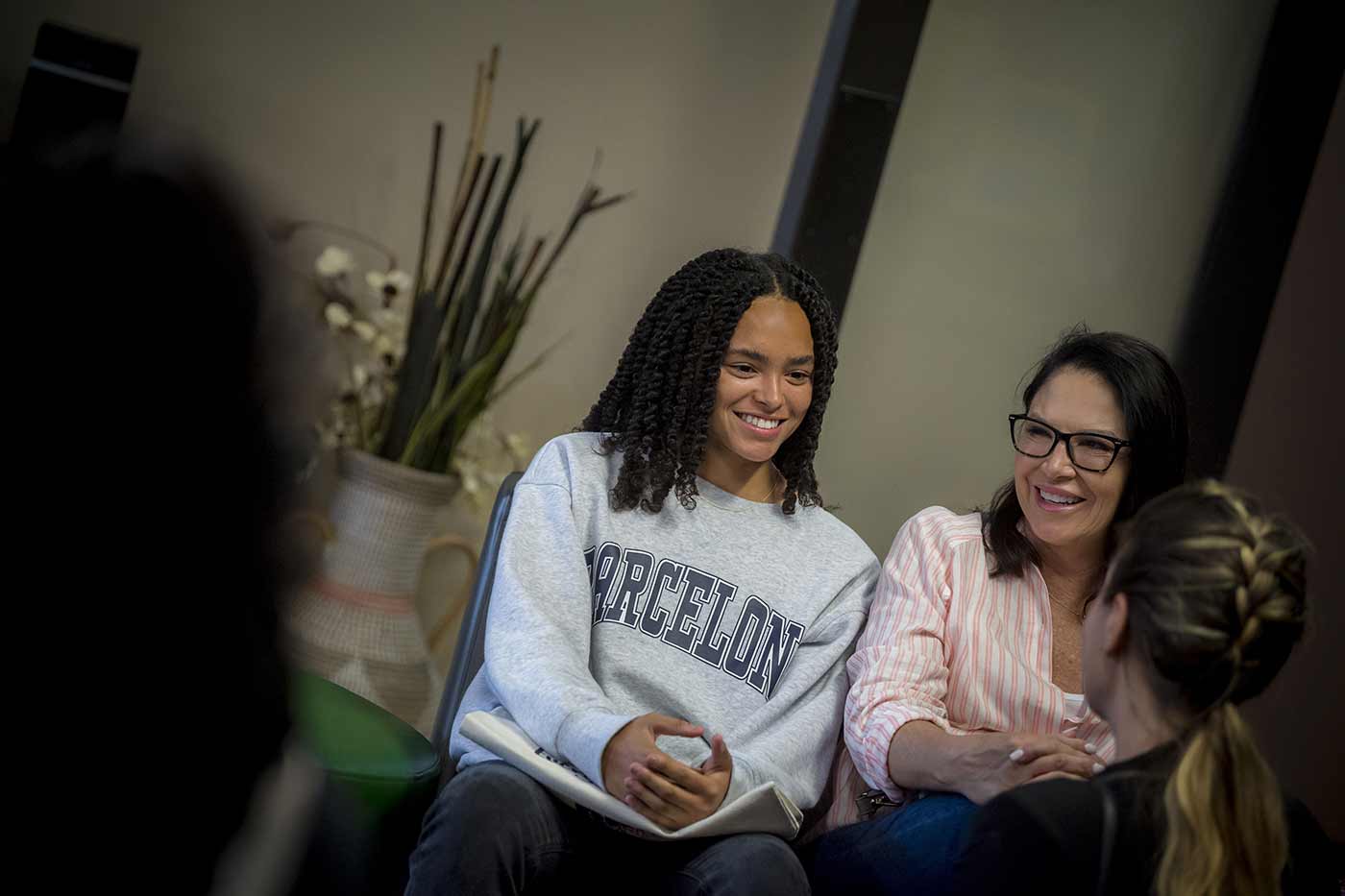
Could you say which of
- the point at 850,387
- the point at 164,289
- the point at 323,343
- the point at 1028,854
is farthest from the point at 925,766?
the point at 850,387

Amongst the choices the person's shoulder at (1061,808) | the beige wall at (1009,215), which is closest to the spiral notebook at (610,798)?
the person's shoulder at (1061,808)

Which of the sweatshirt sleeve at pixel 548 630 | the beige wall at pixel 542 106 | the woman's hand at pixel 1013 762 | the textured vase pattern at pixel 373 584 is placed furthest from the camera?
the beige wall at pixel 542 106

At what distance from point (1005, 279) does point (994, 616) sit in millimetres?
1926

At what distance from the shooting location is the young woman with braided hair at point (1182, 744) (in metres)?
1.19

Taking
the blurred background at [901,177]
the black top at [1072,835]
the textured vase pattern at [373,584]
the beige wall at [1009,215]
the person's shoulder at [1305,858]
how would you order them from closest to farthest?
the black top at [1072,835] < the person's shoulder at [1305,858] < the textured vase pattern at [373,584] < the blurred background at [901,177] < the beige wall at [1009,215]

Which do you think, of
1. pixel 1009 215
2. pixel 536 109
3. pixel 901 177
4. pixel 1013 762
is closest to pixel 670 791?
pixel 1013 762

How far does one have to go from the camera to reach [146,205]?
71 cm

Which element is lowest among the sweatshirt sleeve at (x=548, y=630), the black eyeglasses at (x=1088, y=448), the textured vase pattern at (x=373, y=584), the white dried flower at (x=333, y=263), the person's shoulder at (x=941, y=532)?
the textured vase pattern at (x=373, y=584)

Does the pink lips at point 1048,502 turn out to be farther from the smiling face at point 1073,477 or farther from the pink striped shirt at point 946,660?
the pink striped shirt at point 946,660

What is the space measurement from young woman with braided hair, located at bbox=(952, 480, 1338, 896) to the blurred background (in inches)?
79.6

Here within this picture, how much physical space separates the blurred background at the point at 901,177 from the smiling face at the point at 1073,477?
1344 millimetres

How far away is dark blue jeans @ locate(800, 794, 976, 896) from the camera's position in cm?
165

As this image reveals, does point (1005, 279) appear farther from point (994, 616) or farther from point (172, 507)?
point (172, 507)

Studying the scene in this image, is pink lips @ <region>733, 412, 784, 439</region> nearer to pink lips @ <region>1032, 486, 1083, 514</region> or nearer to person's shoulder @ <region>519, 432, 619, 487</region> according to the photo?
person's shoulder @ <region>519, 432, 619, 487</region>
